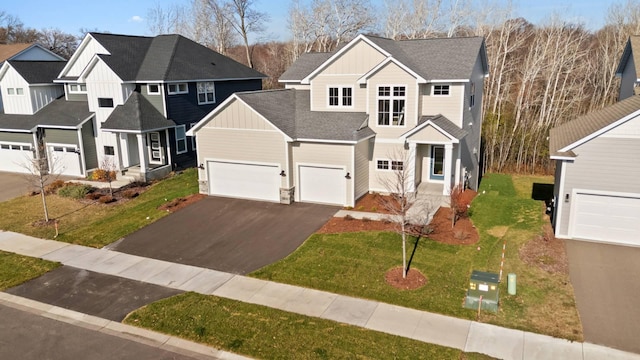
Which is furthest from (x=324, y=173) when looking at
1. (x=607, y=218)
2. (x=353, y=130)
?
(x=607, y=218)

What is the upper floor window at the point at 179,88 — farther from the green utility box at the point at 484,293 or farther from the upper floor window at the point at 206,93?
the green utility box at the point at 484,293

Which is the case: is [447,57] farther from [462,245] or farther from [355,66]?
[462,245]

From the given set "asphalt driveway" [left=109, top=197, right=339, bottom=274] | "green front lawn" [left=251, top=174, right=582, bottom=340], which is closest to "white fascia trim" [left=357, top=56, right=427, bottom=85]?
"green front lawn" [left=251, top=174, right=582, bottom=340]

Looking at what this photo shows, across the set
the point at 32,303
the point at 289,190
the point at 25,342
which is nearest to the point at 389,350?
the point at 25,342

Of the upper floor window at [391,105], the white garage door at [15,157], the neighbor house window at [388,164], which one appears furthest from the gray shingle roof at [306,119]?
the white garage door at [15,157]

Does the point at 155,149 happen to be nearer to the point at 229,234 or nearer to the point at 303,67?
the point at 303,67

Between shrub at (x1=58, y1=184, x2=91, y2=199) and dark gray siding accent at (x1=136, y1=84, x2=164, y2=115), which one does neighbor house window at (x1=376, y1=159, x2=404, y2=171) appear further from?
shrub at (x1=58, y1=184, x2=91, y2=199)

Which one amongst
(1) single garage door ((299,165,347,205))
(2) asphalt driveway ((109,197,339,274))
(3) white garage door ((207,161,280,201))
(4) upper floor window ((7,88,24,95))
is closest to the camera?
(2) asphalt driveway ((109,197,339,274))
